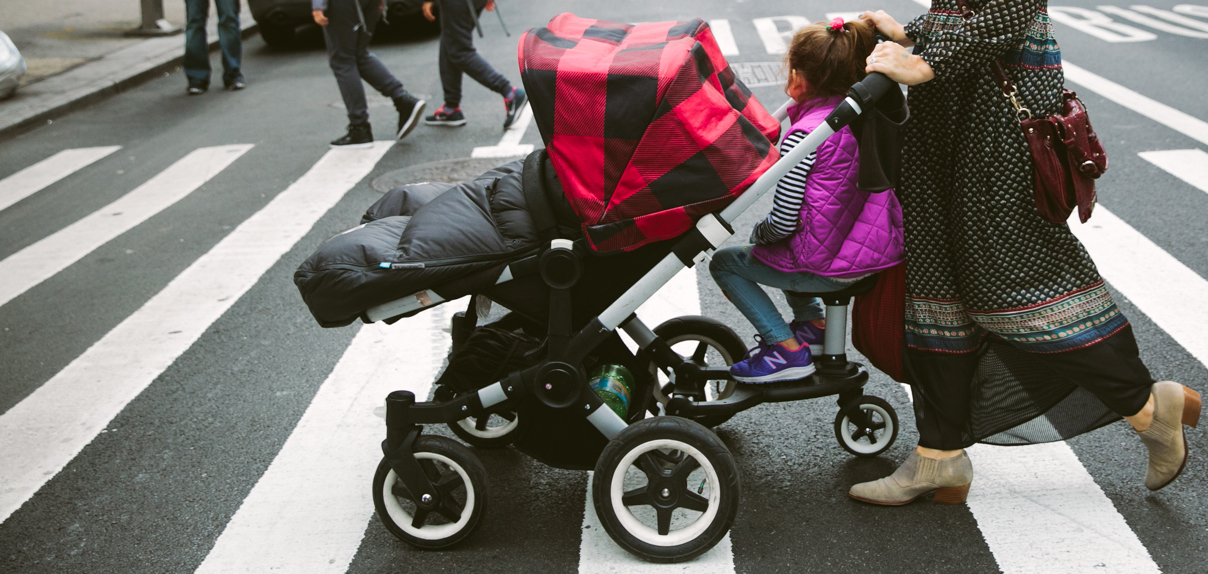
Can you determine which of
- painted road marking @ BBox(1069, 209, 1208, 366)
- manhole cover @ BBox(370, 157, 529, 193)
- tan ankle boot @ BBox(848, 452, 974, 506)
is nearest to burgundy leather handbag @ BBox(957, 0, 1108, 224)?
tan ankle boot @ BBox(848, 452, 974, 506)

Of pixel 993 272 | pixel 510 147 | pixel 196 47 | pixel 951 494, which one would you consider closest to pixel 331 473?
pixel 951 494

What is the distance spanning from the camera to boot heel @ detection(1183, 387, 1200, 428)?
3100 millimetres

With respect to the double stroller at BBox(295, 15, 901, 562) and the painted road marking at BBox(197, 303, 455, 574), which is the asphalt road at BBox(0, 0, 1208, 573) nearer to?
the painted road marking at BBox(197, 303, 455, 574)

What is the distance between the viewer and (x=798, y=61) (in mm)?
3033

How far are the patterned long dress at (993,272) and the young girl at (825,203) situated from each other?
→ 113mm

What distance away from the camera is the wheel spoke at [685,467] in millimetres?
2957

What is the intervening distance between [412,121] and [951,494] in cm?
604

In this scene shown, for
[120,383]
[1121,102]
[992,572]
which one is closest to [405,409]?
[992,572]

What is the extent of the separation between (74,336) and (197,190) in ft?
8.07

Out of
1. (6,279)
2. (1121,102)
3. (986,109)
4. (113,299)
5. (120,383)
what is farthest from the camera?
(1121,102)

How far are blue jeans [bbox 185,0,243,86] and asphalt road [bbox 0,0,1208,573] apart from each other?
2523mm

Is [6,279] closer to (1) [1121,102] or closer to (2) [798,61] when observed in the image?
(2) [798,61]

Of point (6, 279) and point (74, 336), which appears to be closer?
point (74, 336)

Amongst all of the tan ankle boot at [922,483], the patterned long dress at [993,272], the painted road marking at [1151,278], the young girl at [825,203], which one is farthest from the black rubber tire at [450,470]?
the painted road marking at [1151,278]
